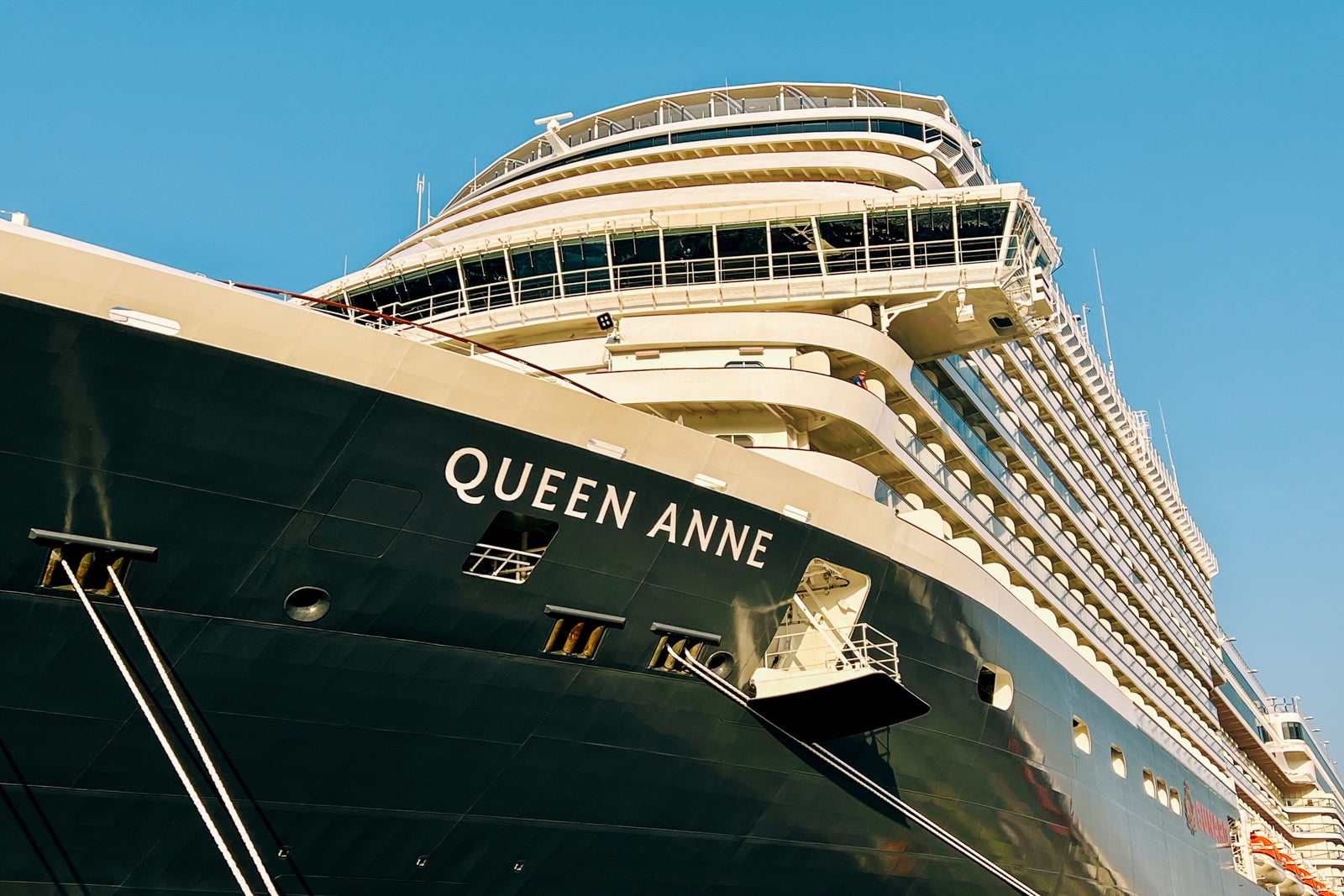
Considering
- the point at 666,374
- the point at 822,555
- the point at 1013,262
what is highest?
the point at 1013,262

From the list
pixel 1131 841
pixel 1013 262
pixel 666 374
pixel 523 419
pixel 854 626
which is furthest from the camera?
pixel 1131 841

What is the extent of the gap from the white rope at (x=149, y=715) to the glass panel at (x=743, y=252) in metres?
11.7

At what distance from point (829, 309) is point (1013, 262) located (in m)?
2.99

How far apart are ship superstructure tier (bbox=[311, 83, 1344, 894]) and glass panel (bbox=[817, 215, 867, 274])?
0.16 feet

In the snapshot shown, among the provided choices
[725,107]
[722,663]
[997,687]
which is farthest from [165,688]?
[725,107]

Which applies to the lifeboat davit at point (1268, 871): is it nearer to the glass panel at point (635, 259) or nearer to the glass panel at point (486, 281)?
the glass panel at point (635, 259)

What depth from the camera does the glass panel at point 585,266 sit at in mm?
19344

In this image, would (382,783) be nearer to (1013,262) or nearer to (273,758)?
(273,758)

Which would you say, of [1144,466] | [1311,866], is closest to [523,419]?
[1144,466]

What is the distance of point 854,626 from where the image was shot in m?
14.1

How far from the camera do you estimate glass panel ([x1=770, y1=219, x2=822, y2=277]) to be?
63.0ft

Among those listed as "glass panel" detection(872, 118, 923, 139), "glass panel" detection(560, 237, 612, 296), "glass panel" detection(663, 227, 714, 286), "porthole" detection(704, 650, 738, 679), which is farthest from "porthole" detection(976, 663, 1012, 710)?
"glass panel" detection(872, 118, 923, 139)

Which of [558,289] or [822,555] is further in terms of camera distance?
[558,289]

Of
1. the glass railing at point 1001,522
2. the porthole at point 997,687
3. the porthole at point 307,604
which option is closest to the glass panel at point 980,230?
the glass railing at point 1001,522
